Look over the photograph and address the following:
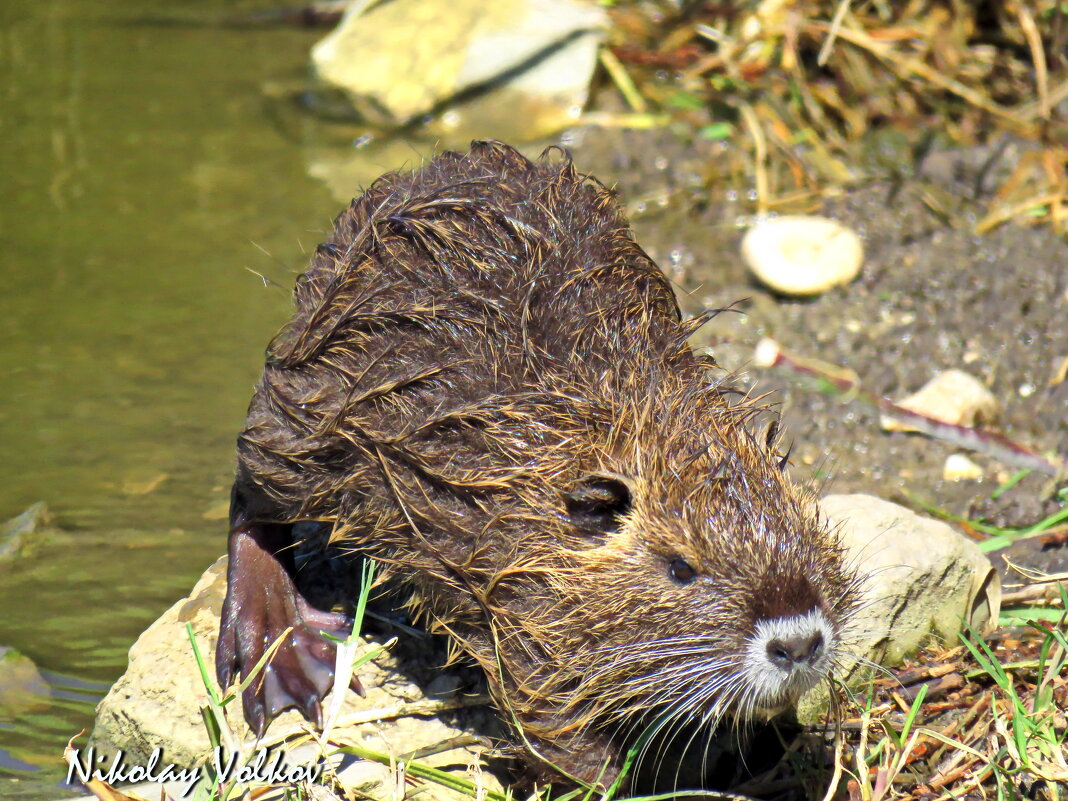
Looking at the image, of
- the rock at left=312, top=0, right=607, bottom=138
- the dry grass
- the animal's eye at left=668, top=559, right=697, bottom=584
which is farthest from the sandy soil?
the animal's eye at left=668, top=559, right=697, bottom=584

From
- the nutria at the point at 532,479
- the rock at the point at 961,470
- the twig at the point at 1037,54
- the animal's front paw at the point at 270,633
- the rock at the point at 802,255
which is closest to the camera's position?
the nutria at the point at 532,479

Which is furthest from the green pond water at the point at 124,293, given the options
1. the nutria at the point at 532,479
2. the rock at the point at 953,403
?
the rock at the point at 953,403

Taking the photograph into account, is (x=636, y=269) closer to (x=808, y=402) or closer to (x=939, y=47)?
(x=808, y=402)

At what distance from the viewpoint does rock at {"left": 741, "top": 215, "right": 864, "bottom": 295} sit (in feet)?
17.8

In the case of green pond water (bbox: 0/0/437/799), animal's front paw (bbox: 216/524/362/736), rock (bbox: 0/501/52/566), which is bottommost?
green pond water (bbox: 0/0/437/799)

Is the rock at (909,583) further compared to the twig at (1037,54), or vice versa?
the twig at (1037,54)

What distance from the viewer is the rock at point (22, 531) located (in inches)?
166

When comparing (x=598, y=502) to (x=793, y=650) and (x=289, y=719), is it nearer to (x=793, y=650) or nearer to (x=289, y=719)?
(x=793, y=650)

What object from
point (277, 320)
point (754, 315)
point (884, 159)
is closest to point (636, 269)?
point (754, 315)

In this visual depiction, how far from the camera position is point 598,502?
2727 mm

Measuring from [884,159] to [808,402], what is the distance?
6.81ft

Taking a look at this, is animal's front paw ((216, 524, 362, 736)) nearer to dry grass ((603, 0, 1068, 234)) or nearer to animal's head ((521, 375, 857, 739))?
animal's head ((521, 375, 857, 739))

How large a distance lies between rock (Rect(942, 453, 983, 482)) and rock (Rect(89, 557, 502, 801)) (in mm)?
2150

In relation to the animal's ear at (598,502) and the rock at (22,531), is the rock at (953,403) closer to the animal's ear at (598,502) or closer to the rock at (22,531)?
the animal's ear at (598,502)
